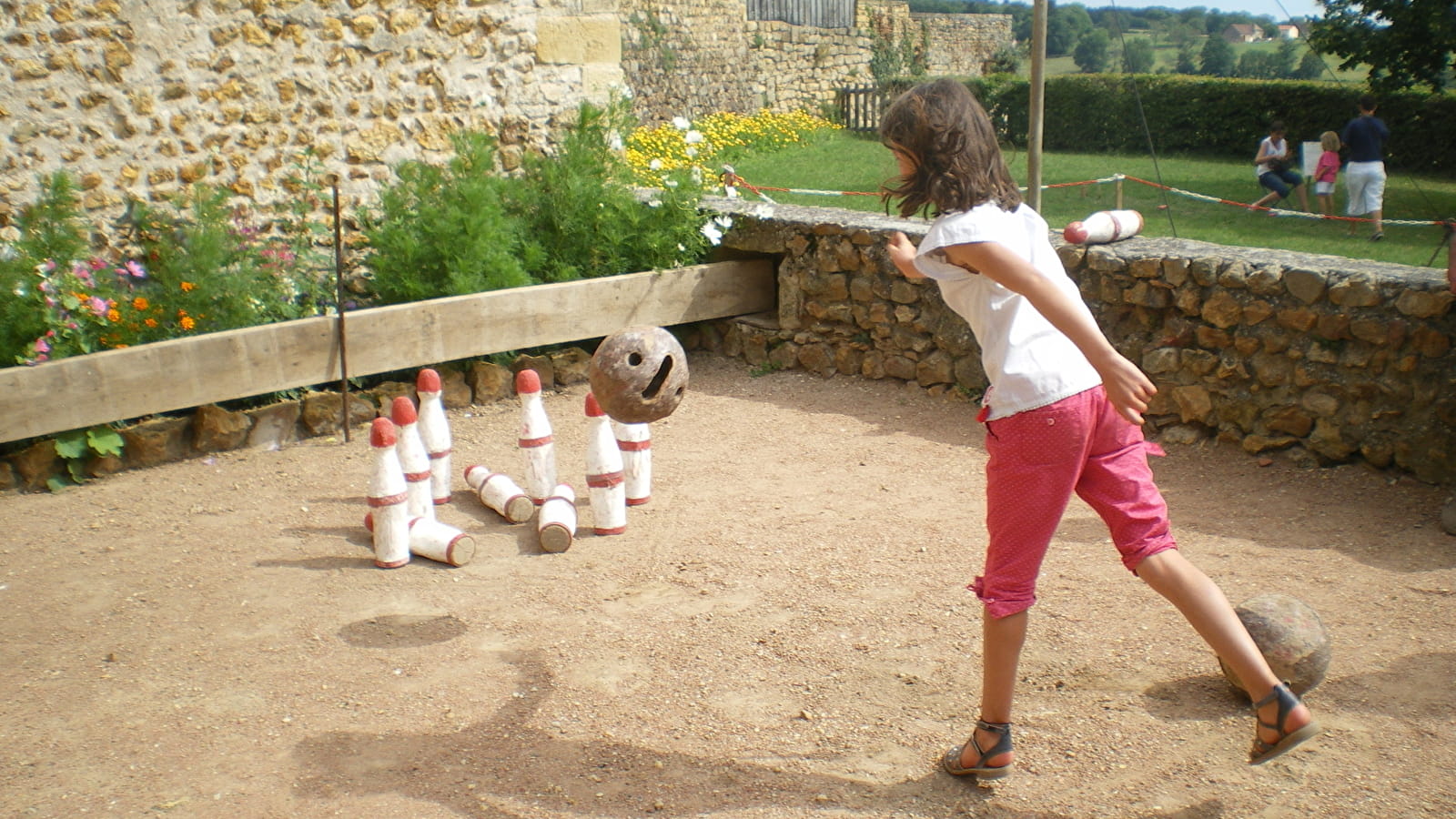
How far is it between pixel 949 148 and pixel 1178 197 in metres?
12.9

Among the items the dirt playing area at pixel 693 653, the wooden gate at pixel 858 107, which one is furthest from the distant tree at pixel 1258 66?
the dirt playing area at pixel 693 653

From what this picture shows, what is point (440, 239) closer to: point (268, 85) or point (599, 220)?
point (599, 220)

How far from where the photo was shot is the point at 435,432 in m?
5.36

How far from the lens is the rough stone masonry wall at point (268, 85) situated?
627cm

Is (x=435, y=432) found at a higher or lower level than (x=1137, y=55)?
lower

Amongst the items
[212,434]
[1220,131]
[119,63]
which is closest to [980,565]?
[212,434]

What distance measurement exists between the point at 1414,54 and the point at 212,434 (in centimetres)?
1405

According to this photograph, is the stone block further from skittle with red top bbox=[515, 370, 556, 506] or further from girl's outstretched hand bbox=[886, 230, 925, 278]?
girl's outstretched hand bbox=[886, 230, 925, 278]

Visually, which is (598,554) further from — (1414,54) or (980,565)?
(1414,54)

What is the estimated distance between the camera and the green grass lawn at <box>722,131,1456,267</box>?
11398 mm

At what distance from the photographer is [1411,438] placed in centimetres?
524

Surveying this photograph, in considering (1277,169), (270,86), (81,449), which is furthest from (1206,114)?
(81,449)

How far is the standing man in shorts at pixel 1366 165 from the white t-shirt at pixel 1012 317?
10581 mm

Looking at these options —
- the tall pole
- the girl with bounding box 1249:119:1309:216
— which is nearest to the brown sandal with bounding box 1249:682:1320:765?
the tall pole
